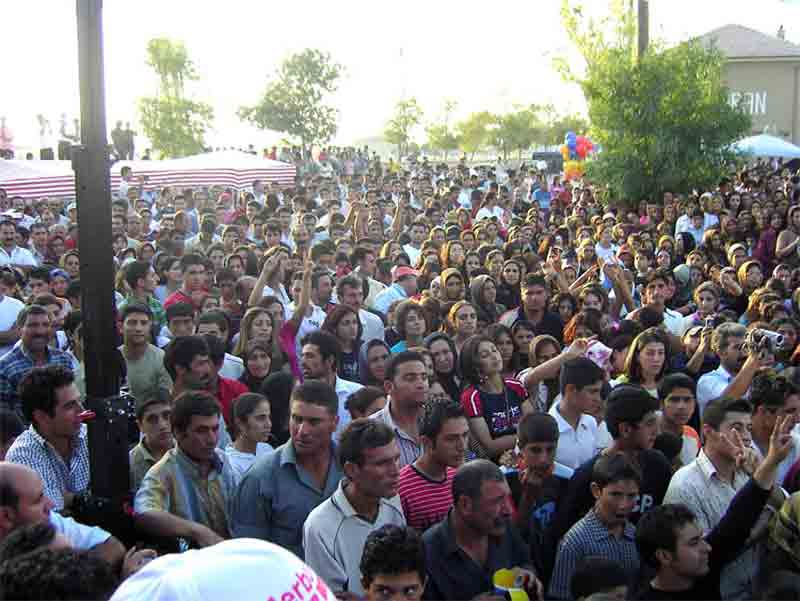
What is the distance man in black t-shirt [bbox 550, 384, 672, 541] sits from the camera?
4.39m

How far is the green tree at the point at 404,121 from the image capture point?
57750mm

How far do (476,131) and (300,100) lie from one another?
24.7 m

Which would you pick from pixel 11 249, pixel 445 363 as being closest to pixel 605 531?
pixel 445 363

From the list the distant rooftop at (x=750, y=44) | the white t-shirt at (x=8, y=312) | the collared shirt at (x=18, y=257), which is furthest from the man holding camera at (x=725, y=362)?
the distant rooftop at (x=750, y=44)

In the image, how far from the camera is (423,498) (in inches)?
167

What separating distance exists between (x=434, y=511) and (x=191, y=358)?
2.11 metres

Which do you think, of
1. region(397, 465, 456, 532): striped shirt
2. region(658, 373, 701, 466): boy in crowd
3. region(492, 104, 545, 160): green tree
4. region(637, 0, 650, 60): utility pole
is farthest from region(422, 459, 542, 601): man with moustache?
region(492, 104, 545, 160): green tree

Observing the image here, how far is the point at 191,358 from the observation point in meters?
5.68

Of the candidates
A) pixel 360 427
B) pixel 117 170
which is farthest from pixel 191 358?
pixel 117 170

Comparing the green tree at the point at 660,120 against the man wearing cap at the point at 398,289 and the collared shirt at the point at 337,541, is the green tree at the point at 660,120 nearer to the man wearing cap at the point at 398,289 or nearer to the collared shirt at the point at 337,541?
the man wearing cap at the point at 398,289

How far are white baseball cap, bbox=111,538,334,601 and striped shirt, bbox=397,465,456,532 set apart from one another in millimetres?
2661

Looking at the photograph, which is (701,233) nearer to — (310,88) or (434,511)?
(434,511)

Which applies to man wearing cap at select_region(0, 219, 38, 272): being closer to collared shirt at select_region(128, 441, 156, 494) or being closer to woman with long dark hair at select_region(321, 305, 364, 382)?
woman with long dark hair at select_region(321, 305, 364, 382)

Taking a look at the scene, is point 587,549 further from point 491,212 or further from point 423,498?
point 491,212
